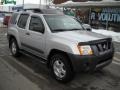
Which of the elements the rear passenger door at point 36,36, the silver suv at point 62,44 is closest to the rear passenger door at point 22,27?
the silver suv at point 62,44

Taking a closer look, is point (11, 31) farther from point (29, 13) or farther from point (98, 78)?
point (98, 78)

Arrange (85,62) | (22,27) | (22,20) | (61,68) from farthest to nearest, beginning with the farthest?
(22,20), (22,27), (61,68), (85,62)

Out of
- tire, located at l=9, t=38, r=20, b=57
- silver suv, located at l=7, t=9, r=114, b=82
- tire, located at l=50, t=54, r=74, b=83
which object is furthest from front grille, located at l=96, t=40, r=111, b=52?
tire, located at l=9, t=38, r=20, b=57

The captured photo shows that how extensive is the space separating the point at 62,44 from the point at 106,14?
15.8 m

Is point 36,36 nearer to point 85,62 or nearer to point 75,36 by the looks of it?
point 75,36

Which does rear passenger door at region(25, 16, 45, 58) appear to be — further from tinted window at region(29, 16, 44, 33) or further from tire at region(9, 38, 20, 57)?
tire at region(9, 38, 20, 57)

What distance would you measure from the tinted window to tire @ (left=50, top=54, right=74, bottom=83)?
107 cm

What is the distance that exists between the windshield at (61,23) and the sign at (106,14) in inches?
513

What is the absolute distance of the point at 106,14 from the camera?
21453mm

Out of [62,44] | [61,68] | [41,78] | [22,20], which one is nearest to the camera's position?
[62,44]

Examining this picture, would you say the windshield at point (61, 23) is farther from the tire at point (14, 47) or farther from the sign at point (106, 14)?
the sign at point (106, 14)

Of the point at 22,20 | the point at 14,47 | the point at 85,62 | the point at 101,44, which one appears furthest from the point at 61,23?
the point at 14,47

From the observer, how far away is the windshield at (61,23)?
23.9 ft

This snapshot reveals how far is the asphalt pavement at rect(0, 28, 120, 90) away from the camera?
6.25m
